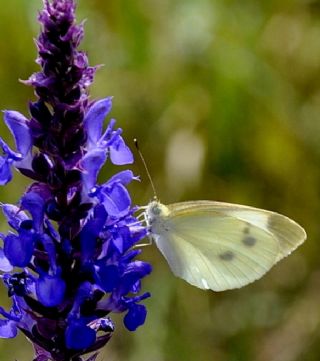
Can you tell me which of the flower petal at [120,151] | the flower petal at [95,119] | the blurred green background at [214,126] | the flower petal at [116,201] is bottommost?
the blurred green background at [214,126]

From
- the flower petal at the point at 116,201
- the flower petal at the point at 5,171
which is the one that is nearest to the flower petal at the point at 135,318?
the flower petal at the point at 116,201

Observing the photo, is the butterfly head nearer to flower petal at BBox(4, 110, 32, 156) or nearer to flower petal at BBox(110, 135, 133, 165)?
flower petal at BBox(110, 135, 133, 165)

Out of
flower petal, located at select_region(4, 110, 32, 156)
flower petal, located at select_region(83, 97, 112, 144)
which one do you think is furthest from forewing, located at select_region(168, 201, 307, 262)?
flower petal, located at select_region(4, 110, 32, 156)

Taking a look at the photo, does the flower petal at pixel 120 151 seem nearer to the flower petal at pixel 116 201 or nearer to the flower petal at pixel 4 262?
the flower petal at pixel 116 201

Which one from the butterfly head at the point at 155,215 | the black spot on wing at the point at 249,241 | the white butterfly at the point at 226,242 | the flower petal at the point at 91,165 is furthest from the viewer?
the black spot on wing at the point at 249,241

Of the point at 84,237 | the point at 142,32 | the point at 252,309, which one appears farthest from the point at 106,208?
the point at 252,309

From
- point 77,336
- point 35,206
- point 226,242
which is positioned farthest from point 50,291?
point 226,242
